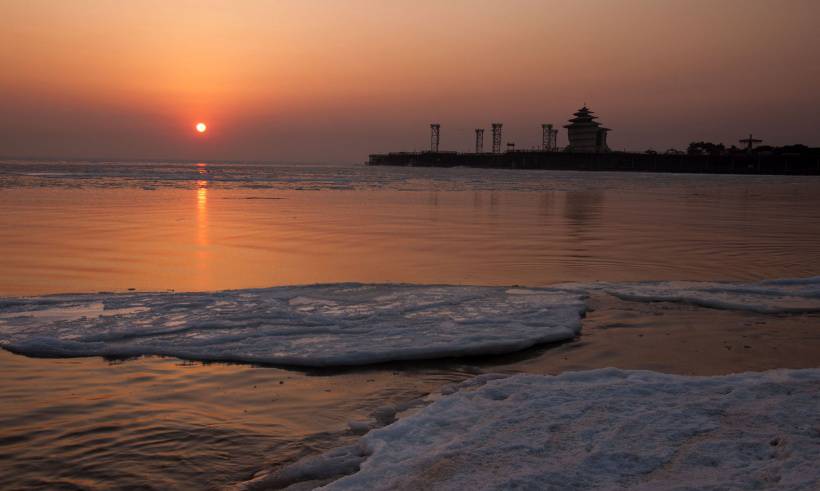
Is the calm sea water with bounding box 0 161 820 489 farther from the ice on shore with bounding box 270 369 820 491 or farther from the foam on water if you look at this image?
the ice on shore with bounding box 270 369 820 491

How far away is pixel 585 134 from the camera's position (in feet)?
404

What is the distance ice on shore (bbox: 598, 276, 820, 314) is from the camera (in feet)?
25.8

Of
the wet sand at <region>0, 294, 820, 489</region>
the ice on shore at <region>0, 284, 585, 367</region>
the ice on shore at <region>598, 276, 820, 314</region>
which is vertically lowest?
the wet sand at <region>0, 294, 820, 489</region>

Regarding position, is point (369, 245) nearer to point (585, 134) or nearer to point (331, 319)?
point (331, 319)

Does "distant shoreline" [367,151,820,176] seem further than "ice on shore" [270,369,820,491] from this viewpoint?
Yes

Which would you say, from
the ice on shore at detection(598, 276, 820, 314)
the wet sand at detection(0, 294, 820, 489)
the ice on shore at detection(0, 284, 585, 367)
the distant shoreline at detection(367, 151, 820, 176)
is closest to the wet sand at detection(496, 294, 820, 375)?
the wet sand at detection(0, 294, 820, 489)

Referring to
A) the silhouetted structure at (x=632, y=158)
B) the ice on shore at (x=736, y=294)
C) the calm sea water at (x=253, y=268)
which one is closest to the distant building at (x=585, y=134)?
the silhouetted structure at (x=632, y=158)

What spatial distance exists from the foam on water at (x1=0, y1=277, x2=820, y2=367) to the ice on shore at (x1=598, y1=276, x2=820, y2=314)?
0.7 inches

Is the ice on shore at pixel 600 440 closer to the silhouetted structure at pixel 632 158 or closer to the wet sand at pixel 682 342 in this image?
the wet sand at pixel 682 342

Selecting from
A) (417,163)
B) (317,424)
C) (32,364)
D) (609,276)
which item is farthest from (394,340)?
(417,163)

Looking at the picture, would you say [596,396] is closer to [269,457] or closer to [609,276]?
[269,457]

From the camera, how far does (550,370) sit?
5672 mm

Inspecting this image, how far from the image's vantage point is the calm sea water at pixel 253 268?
13.2 ft

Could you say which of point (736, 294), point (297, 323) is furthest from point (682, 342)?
point (297, 323)
